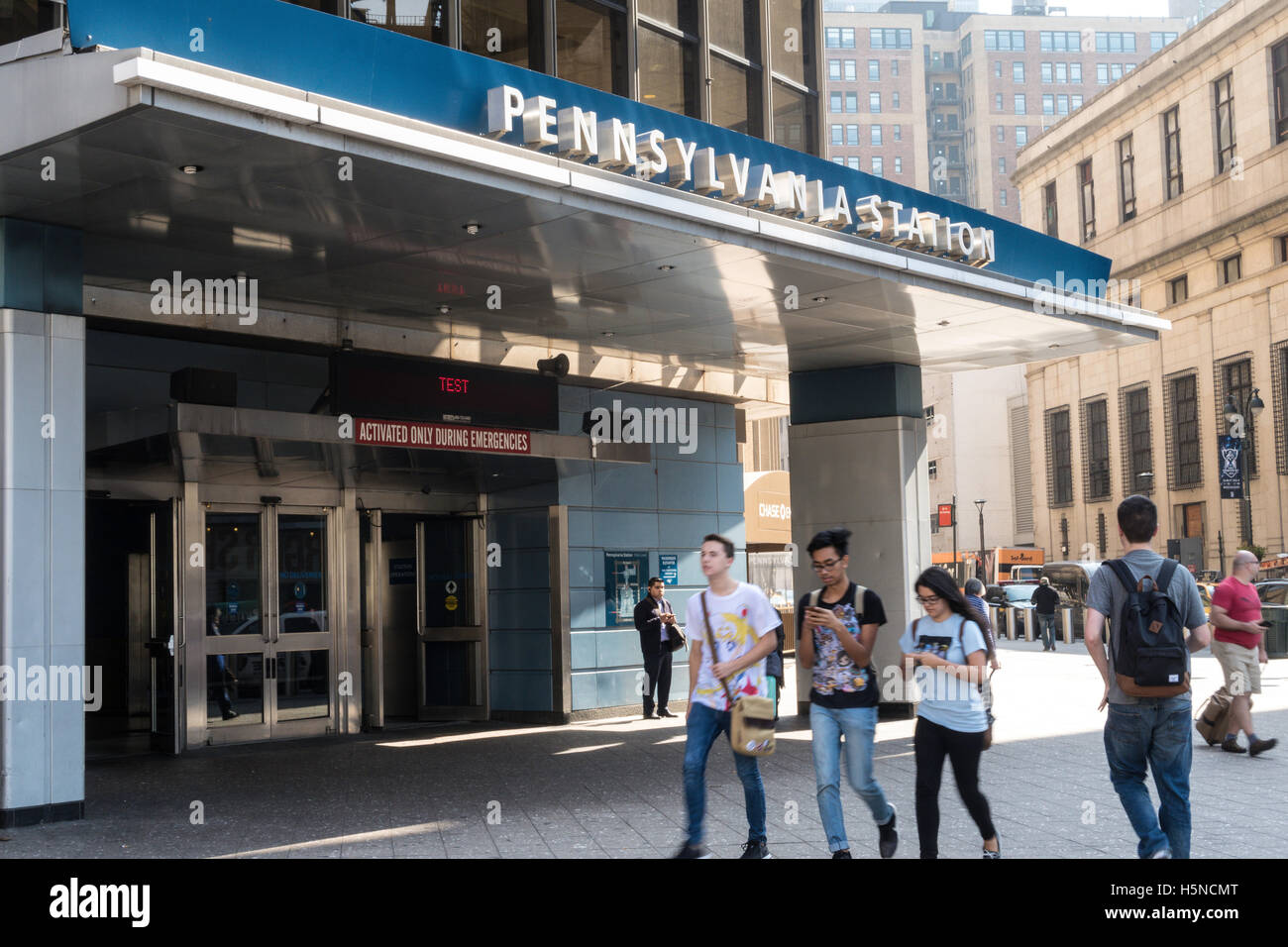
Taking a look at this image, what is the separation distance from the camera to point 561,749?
13.4 m

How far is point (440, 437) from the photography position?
12195 mm

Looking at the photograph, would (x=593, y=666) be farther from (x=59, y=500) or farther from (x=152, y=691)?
(x=59, y=500)

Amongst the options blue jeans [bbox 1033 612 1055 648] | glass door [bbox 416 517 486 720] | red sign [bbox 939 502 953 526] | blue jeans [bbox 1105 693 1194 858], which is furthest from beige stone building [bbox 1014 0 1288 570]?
blue jeans [bbox 1105 693 1194 858]

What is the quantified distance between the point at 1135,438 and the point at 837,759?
5539 cm

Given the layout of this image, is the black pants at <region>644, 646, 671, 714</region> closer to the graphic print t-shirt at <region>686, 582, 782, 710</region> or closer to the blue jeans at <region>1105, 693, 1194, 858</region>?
the graphic print t-shirt at <region>686, 582, 782, 710</region>

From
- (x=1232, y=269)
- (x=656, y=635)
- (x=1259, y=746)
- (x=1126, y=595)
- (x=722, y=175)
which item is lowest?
(x=1259, y=746)

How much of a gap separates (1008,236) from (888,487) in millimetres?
3507

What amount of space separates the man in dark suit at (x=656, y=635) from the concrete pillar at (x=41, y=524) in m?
7.71

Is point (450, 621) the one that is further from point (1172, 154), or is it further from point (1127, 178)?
point (1127, 178)

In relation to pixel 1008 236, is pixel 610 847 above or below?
below

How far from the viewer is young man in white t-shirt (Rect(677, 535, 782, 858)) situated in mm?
7285

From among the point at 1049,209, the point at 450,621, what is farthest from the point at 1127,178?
the point at 450,621
